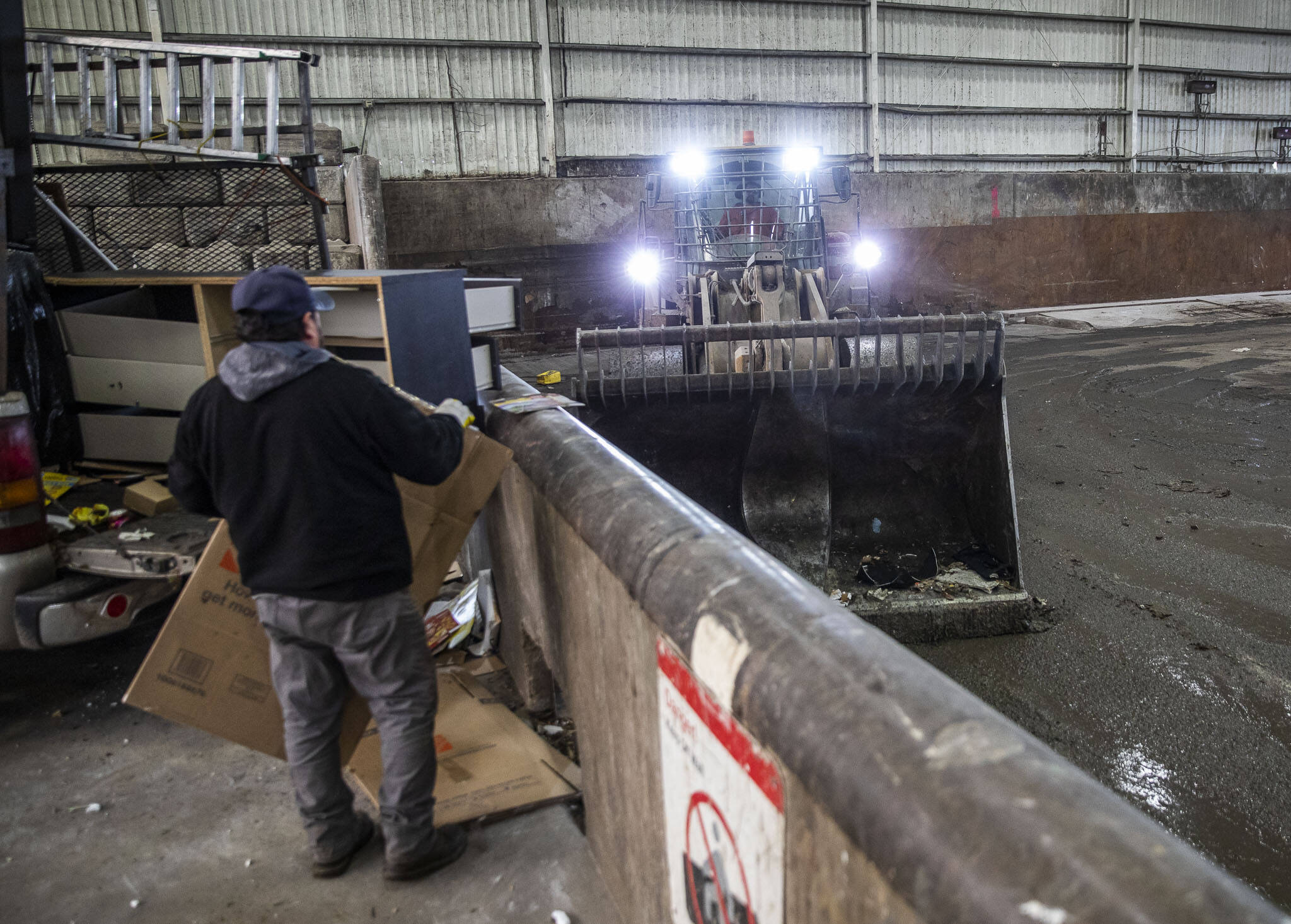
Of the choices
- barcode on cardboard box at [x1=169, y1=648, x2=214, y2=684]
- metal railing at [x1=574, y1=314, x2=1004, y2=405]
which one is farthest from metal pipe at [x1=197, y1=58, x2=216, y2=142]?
barcode on cardboard box at [x1=169, y1=648, x2=214, y2=684]

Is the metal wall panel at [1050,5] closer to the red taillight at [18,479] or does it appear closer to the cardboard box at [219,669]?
the red taillight at [18,479]

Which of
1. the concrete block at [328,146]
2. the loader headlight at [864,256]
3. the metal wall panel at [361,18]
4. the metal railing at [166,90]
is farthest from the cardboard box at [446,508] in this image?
the metal wall panel at [361,18]

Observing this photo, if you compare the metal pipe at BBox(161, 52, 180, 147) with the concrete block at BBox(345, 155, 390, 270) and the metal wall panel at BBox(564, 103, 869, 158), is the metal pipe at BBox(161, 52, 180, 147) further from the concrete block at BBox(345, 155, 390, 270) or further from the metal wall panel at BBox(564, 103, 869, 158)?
the metal wall panel at BBox(564, 103, 869, 158)

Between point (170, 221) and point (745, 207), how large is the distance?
470cm

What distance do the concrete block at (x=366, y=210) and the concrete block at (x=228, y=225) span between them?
4872 millimetres

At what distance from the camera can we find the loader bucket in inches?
182

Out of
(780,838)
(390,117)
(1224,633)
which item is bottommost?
(1224,633)

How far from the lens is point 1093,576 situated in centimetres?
483

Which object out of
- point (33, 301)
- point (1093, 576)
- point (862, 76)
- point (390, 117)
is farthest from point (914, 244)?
point (33, 301)

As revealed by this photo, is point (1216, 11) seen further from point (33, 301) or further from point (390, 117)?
point (33, 301)

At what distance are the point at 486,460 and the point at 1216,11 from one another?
75.4 ft

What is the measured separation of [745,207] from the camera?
8078mm

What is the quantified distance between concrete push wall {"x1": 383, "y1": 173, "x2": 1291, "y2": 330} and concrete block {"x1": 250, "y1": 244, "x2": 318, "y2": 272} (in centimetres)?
877

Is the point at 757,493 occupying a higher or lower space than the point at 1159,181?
lower
